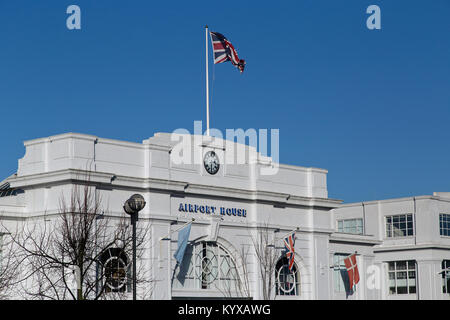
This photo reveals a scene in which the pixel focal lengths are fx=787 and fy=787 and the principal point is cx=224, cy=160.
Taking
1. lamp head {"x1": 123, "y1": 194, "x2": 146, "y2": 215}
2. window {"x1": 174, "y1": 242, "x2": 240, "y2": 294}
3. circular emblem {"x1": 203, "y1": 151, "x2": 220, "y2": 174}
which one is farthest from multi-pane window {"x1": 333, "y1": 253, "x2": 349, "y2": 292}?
lamp head {"x1": 123, "y1": 194, "x2": 146, "y2": 215}

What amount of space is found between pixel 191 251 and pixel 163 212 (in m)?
3.11

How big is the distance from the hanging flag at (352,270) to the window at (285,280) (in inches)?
228

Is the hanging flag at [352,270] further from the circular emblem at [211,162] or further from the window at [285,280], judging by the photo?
the circular emblem at [211,162]

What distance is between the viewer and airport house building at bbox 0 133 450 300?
126ft

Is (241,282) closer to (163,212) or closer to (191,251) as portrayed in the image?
(191,251)

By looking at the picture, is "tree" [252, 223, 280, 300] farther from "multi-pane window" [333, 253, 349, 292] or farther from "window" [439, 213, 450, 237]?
"window" [439, 213, 450, 237]

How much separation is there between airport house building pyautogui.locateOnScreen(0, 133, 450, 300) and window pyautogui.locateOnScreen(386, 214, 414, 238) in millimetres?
9370

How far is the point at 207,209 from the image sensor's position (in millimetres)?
43469

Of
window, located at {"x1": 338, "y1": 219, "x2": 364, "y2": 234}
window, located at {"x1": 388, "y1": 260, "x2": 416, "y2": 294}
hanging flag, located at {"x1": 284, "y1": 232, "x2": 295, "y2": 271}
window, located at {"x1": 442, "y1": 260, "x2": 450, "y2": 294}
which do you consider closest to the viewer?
hanging flag, located at {"x1": 284, "y1": 232, "x2": 295, "y2": 271}

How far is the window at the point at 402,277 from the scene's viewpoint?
208 feet
